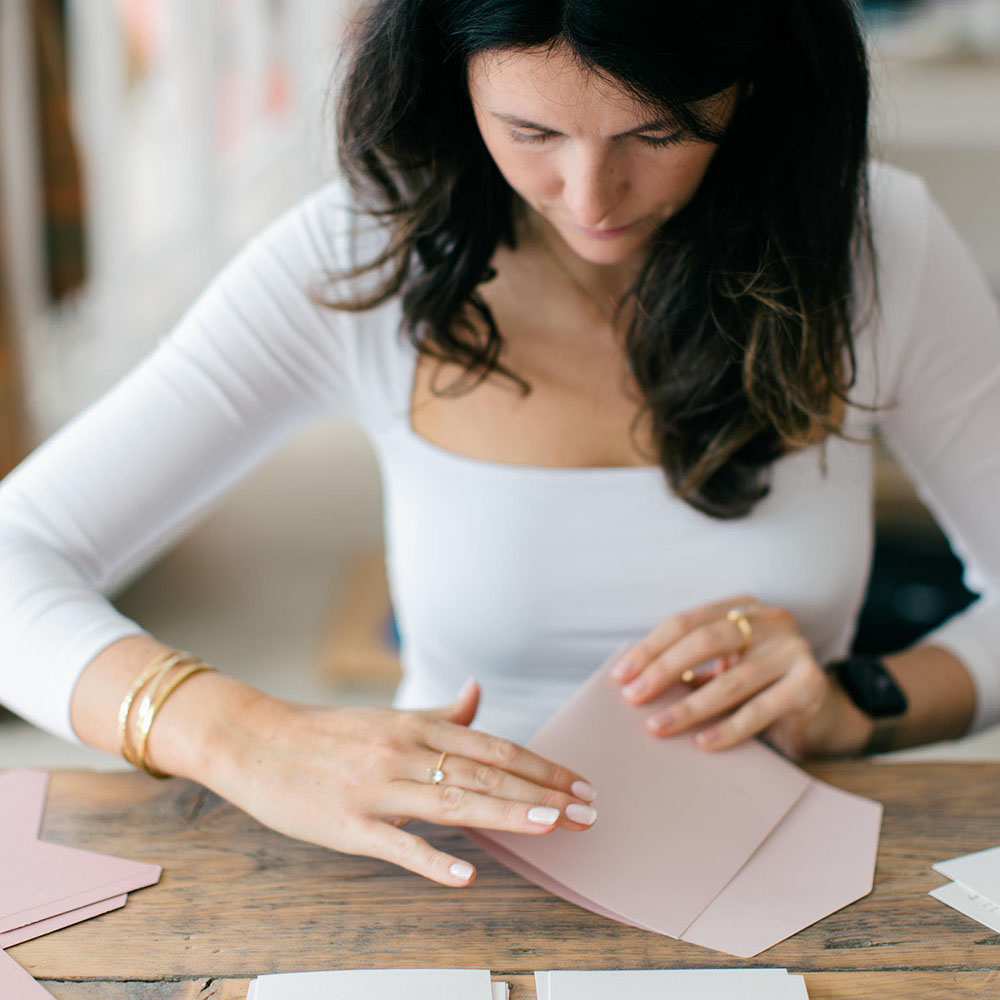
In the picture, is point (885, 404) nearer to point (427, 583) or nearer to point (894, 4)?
point (427, 583)

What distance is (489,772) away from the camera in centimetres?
75

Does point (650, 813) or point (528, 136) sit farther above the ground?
point (528, 136)

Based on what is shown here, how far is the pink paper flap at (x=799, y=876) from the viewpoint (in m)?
0.71

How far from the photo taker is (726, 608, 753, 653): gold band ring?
96 cm

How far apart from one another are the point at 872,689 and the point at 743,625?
184 mm

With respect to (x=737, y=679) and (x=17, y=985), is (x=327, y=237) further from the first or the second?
(x=17, y=985)

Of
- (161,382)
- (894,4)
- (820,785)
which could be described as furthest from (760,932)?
(894,4)

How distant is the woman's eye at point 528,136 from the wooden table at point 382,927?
52 centimetres

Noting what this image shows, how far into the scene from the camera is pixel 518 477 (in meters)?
1.06

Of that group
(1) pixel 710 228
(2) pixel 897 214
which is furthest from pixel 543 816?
(2) pixel 897 214

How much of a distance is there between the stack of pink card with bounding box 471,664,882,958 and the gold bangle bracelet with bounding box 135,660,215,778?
27 centimetres

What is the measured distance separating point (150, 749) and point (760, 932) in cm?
47

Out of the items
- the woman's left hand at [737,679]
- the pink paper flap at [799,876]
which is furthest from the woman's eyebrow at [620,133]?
the pink paper flap at [799,876]

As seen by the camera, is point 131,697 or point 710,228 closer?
point 131,697
